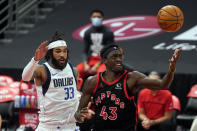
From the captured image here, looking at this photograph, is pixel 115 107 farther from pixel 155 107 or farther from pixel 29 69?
pixel 155 107

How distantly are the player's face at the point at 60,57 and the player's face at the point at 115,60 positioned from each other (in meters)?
0.64

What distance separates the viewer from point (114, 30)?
13016mm

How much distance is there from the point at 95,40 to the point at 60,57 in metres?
4.05

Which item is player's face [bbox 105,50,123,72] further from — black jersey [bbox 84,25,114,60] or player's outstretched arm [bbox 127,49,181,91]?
black jersey [bbox 84,25,114,60]

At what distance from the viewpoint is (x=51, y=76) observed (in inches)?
262

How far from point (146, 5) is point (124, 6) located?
60 centimetres

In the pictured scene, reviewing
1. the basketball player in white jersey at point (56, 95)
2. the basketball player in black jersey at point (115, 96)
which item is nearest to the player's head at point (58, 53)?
the basketball player in white jersey at point (56, 95)

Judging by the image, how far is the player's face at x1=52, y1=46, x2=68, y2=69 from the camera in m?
6.71

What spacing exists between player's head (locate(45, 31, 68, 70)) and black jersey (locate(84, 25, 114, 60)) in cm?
363

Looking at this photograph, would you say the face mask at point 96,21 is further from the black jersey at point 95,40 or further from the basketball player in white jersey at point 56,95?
the basketball player in white jersey at point 56,95

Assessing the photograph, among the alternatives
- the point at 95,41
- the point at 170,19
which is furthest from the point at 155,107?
the point at 170,19

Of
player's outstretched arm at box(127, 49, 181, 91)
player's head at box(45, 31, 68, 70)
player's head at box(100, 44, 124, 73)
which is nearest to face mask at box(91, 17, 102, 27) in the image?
player's head at box(45, 31, 68, 70)

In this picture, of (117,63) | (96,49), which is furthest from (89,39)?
(117,63)

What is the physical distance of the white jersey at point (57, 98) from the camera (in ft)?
21.7
